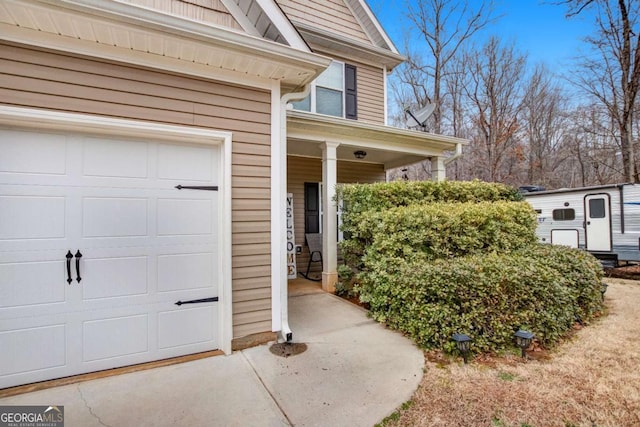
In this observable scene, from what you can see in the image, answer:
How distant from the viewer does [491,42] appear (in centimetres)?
1509

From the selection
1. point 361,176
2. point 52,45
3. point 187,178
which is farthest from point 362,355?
point 361,176

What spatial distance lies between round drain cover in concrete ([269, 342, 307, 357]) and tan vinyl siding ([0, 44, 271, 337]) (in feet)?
0.70

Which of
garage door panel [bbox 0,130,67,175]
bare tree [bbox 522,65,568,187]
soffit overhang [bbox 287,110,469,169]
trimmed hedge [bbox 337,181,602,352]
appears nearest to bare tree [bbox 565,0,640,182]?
bare tree [bbox 522,65,568,187]

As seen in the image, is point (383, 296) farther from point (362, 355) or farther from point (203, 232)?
point (203, 232)

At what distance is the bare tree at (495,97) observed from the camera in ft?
49.9

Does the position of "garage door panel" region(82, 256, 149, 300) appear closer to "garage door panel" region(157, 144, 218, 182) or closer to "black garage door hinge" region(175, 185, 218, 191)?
"black garage door hinge" region(175, 185, 218, 191)

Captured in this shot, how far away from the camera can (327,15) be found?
7055 millimetres

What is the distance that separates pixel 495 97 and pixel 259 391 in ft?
56.6

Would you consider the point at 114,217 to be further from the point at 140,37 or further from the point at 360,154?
the point at 360,154

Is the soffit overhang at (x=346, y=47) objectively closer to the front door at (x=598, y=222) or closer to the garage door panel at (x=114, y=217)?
the garage door panel at (x=114, y=217)

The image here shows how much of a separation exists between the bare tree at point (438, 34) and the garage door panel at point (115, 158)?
49.3 feet

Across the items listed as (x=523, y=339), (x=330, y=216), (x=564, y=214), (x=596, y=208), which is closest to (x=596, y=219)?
(x=596, y=208)

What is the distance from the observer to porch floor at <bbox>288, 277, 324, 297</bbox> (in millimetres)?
5402

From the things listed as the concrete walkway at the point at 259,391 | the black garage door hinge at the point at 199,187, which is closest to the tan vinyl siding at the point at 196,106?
the black garage door hinge at the point at 199,187
